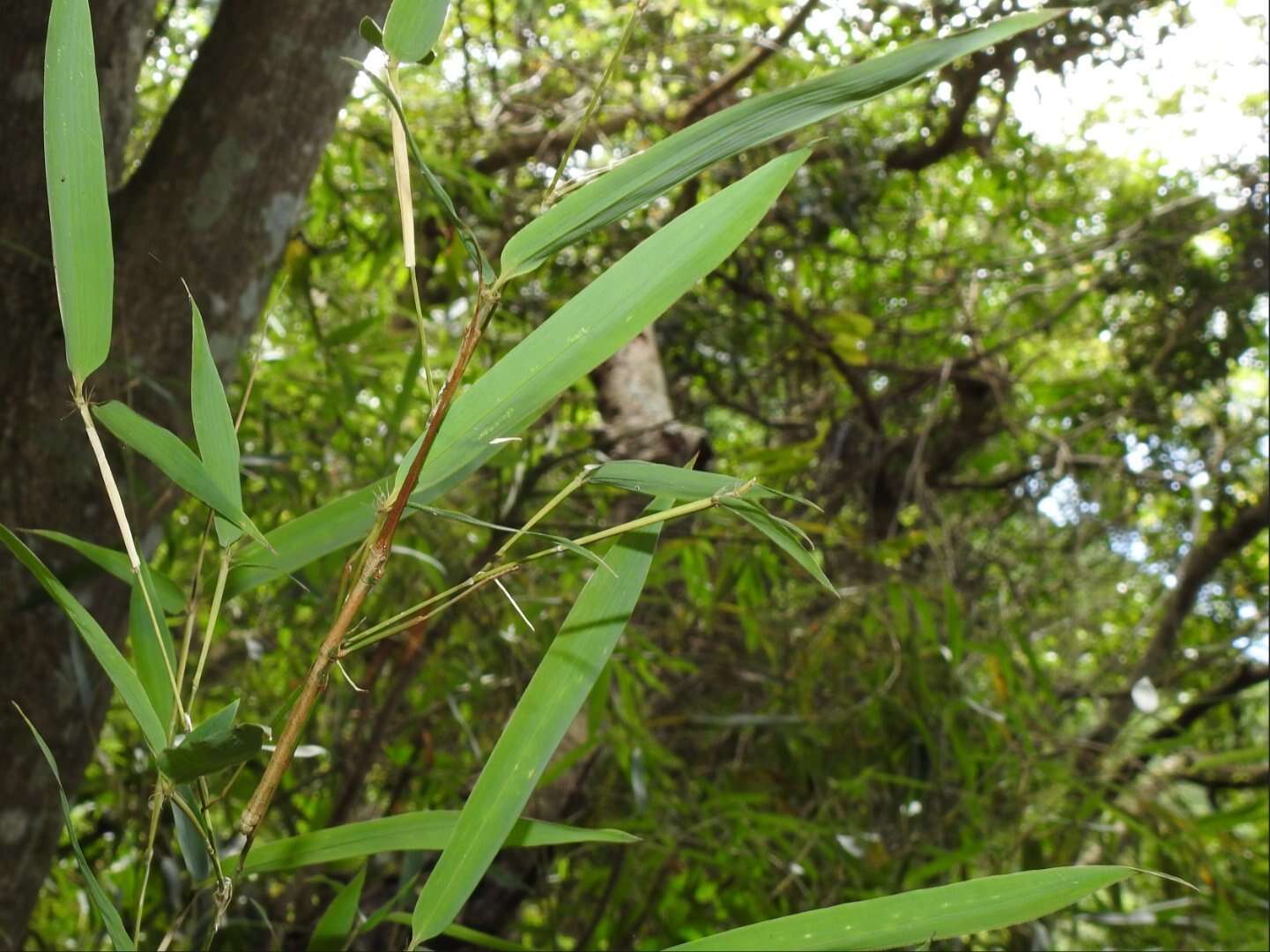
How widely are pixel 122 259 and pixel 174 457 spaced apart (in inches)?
A: 18.7

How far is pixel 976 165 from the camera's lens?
249cm

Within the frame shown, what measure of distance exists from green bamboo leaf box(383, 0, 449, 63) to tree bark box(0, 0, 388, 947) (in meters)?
0.47

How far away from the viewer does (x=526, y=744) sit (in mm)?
388

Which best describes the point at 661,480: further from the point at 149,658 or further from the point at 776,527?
the point at 149,658

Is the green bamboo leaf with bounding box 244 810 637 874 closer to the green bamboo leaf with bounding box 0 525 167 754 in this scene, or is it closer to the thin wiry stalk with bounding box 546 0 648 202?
the green bamboo leaf with bounding box 0 525 167 754

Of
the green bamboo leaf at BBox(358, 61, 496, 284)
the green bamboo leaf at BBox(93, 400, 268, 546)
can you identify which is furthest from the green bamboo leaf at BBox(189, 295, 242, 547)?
the green bamboo leaf at BBox(358, 61, 496, 284)

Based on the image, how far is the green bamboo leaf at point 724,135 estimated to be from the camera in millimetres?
307

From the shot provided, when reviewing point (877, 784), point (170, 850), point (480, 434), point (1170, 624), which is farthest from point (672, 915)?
point (1170, 624)

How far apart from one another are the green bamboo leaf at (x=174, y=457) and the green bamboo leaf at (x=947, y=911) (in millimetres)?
210

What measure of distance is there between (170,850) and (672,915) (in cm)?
55

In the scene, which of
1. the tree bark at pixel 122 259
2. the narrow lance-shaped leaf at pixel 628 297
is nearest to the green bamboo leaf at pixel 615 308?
the narrow lance-shaped leaf at pixel 628 297

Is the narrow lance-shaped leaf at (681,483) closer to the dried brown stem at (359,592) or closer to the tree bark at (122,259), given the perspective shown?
the dried brown stem at (359,592)

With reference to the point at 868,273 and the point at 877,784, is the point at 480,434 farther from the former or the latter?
the point at 868,273

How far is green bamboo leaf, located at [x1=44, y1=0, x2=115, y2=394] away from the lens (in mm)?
344
